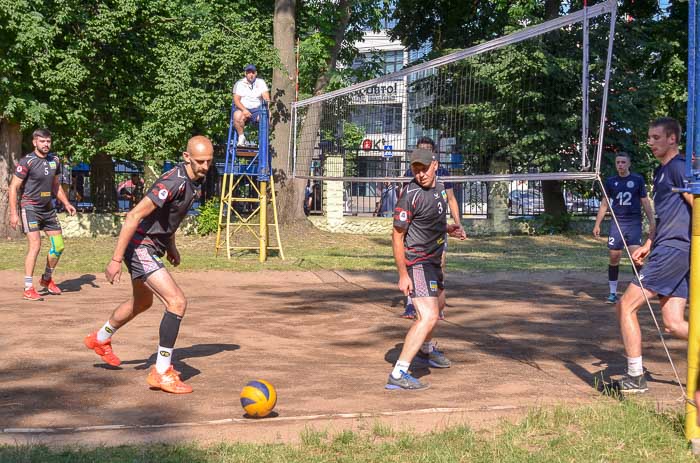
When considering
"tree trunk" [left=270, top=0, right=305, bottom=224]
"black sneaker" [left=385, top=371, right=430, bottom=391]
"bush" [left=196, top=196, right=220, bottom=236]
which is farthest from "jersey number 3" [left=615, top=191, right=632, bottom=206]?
"bush" [left=196, top=196, right=220, bottom=236]

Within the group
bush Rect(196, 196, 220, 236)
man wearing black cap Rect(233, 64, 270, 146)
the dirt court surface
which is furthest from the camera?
bush Rect(196, 196, 220, 236)

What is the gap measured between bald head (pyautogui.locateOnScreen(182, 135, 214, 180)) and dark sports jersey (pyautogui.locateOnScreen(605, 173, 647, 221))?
686 centimetres

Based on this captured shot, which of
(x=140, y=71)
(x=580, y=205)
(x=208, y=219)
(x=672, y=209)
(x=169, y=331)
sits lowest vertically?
(x=169, y=331)

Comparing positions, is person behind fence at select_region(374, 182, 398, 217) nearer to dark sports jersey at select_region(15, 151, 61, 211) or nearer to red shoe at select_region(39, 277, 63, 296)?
red shoe at select_region(39, 277, 63, 296)

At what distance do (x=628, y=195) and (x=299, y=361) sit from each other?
5.82 metres

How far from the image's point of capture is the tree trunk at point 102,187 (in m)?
24.7

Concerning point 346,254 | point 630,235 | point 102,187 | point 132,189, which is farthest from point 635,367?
point 132,189

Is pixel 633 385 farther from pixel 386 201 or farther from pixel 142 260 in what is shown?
pixel 386 201

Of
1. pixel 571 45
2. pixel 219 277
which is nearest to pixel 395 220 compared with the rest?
pixel 219 277

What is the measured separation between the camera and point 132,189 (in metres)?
25.5

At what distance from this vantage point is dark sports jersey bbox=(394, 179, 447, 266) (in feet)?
24.0

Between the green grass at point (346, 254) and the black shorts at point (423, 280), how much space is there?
30.0 ft

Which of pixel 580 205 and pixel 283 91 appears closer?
pixel 283 91

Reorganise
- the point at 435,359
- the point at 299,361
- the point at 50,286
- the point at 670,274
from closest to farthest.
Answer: the point at 670,274 < the point at 435,359 < the point at 299,361 < the point at 50,286
